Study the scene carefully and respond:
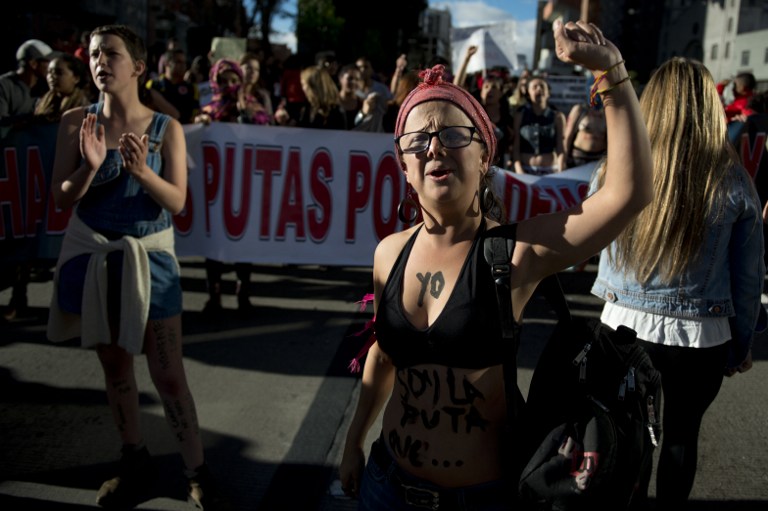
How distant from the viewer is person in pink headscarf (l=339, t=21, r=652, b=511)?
1688 millimetres

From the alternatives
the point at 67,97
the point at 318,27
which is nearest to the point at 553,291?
the point at 67,97

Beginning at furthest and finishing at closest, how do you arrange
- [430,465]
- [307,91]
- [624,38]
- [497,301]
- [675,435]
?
[624,38]
[307,91]
[675,435]
[430,465]
[497,301]

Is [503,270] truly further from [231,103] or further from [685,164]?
[231,103]

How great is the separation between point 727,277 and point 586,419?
4.28 ft

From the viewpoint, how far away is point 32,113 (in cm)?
613

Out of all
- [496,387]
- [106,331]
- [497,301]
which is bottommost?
[106,331]

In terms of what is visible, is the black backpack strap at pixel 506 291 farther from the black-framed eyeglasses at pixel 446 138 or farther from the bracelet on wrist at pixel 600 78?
the bracelet on wrist at pixel 600 78

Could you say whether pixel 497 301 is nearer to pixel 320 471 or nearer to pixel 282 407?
pixel 320 471

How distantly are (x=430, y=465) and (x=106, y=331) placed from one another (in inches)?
69.9

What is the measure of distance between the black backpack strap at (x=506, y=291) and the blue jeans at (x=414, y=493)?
0.67 ft

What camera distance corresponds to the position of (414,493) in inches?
70.4

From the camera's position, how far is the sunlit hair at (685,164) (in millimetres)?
2439

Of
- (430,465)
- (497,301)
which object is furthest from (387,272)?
(430,465)

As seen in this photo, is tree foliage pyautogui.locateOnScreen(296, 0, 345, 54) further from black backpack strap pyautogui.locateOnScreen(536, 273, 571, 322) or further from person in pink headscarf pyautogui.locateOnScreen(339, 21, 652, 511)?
black backpack strap pyautogui.locateOnScreen(536, 273, 571, 322)
